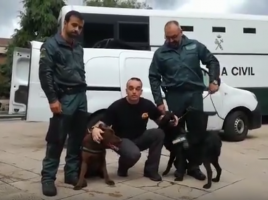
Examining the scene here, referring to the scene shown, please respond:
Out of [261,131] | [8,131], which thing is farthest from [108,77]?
[261,131]

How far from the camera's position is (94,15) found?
389 inches

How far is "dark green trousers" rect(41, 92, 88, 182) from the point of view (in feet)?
Answer: 13.5

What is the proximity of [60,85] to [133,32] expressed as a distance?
624 cm

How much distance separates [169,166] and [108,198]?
116 cm

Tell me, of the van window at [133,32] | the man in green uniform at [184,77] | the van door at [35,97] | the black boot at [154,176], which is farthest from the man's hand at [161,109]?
the van window at [133,32]

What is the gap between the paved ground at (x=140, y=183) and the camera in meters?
4.20

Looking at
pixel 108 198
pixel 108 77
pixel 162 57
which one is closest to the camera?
pixel 108 198

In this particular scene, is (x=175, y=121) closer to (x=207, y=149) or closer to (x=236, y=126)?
(x=207, y=149)

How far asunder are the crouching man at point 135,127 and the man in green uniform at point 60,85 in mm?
530

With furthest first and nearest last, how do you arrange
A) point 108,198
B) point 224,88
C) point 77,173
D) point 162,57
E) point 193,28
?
point 193,28 → point 224,88 → point 162,57 → point 77,173 → point 108,198

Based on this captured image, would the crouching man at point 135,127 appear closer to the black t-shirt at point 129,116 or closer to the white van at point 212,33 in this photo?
the black t-shirt at point 129,116

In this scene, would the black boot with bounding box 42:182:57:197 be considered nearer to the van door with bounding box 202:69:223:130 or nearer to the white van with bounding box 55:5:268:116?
the van door with bounding box 202:69:223:130

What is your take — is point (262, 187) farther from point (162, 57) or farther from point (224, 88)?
point (224, 88)

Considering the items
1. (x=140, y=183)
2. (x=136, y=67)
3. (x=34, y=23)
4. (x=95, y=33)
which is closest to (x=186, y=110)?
(x=140, y=183)
